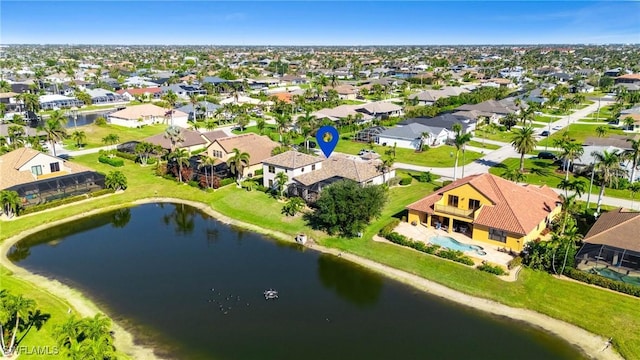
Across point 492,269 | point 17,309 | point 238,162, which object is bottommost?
point 492,269

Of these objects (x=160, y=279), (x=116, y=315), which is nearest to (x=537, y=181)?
(x=160, y=279)

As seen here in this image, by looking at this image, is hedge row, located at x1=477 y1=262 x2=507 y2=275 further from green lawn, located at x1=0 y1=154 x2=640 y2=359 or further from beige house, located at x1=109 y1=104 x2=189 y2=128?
beige house, located at x1=109 y1=104 x2=189 y2=128

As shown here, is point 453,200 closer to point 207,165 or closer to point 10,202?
point 207,165

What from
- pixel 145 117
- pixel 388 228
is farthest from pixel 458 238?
pixel 145 117

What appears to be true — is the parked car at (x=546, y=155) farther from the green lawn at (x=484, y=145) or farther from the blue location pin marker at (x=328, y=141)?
the blue location pin marker at (x=328, y=141)

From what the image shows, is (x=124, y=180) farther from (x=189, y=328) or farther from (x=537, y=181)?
(x=537, y=181)
